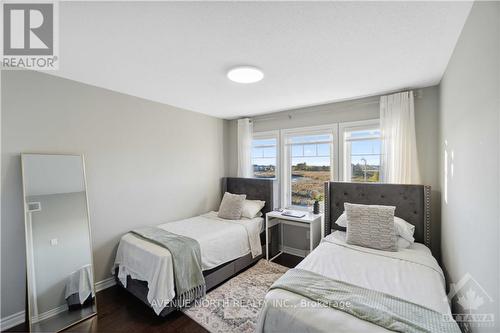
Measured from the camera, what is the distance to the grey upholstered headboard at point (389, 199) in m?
2.40

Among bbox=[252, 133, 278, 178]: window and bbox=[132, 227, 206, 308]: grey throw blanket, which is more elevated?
bbox=[252, 133, 278, 178]: window

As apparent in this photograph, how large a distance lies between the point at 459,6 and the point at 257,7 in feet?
3.89

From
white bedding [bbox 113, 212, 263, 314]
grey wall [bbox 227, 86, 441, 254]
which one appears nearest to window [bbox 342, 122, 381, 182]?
grey wall [bbox 227, 86, 441, 254]

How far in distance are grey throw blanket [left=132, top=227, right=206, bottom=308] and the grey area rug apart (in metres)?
0.14

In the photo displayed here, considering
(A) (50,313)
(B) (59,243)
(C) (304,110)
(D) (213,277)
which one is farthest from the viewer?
(C) (304,110)

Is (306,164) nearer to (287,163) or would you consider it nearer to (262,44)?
(287,163)

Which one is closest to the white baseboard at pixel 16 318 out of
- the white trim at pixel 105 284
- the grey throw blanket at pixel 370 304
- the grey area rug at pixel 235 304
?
the white trim at pixel 105 284

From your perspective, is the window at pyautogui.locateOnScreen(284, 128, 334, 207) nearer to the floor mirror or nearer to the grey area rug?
the grey area rug

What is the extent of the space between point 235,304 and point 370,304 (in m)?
1.45

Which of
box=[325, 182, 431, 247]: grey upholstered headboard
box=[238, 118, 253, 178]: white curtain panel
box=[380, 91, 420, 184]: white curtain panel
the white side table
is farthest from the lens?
box=[238, 118, 253, 178]: white curtain panel

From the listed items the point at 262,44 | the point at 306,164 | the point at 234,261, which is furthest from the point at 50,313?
the point at 306,164

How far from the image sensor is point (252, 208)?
3434 millimetres

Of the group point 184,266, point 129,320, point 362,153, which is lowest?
point 129,320

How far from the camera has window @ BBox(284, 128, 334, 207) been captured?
335 cm
